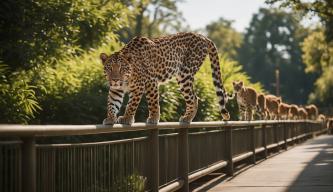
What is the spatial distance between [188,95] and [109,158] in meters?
3.81

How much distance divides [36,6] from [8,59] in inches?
65.0

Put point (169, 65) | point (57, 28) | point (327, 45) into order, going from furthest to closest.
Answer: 1. point (327, 45)
2. point (57, 28)
3. point (169, 65)

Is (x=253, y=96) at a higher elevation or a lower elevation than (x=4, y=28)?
lower

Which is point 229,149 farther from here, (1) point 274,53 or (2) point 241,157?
(1) point 274,53

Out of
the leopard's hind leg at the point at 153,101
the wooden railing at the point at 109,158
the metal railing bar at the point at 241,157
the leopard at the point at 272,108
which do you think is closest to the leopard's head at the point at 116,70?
the wooden railing at the point at 109,158

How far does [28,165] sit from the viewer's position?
209 inches

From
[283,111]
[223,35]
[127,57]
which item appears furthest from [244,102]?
[223,35]

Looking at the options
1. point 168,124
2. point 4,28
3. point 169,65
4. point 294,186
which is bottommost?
point 294,186

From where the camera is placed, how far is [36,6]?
1767cm

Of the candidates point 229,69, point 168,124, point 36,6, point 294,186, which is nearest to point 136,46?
point 168,124

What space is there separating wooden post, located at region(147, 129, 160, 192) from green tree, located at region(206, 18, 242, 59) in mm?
106862

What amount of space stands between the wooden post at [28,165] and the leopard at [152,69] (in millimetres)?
2824

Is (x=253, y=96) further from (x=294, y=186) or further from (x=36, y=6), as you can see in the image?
(x=294, y=186)

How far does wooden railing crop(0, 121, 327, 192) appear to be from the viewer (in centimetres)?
526
